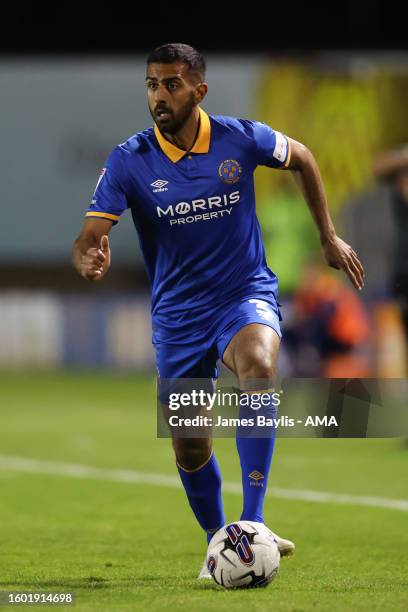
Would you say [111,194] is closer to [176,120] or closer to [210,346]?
[176,120]

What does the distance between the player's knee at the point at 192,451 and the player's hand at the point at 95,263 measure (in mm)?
940

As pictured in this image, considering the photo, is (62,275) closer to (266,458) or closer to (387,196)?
(387,196)

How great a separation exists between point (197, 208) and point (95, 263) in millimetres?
584

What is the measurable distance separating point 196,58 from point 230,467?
548cm

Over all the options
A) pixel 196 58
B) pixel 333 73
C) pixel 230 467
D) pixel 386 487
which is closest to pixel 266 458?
pixel 196 58

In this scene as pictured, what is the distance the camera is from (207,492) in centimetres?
618

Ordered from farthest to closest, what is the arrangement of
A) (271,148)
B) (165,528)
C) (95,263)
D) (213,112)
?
(213,112), (165,528), (271,148), (95,263)

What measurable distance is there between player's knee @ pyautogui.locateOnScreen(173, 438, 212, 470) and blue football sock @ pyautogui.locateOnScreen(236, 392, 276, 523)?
1.18 ft

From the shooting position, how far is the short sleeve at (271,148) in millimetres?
6082

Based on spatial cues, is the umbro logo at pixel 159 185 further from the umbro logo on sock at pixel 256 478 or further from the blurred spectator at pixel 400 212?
the blurred spectator at pixel 400 212

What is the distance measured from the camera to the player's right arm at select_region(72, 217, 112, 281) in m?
5.58

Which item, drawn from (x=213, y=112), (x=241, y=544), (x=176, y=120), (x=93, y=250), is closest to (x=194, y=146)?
(x=176, y=120)

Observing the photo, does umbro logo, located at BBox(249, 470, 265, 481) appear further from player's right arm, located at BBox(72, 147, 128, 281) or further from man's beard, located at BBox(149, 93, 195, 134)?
man's beard, located at BBox(149, 93, 195, 134)

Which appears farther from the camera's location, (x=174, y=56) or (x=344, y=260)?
(x=344, y=260)
